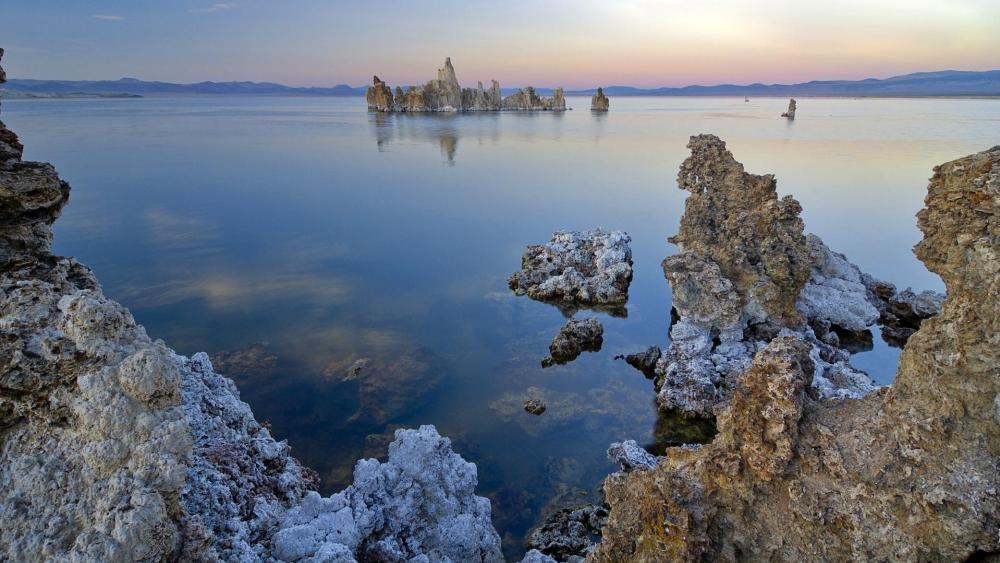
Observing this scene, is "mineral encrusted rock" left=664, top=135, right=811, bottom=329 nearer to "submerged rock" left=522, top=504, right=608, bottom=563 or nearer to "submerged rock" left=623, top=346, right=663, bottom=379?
"submerged rock" left=623, top=346, right=663, bottom=379

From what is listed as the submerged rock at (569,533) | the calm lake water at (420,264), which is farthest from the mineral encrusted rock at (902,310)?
the submerged rock at (569,533)

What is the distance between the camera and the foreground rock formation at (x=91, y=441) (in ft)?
12.0

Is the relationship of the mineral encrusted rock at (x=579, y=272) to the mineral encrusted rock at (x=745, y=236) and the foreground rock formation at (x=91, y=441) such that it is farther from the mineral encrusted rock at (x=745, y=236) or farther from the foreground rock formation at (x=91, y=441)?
the foreground rock formation at (x=91, y=441)

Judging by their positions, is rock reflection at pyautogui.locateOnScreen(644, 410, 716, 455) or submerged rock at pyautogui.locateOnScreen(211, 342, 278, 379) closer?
rock reflection at pyautogui.locateOnScreen(644, 410, 716, 455)

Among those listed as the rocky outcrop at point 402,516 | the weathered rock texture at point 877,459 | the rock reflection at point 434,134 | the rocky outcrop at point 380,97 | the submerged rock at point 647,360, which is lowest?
the submerged rock at point 647,360

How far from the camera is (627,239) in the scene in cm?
2017

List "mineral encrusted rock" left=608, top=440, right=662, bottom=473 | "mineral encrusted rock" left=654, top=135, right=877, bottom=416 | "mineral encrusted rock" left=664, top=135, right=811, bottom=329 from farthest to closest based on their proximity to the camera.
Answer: "mineral encrusted rock" left=664, top=135, right=811, bottom=329 → "mineral encrusted rock" left=654, top=135, right=877, bottom=416 → "mineral encrusted rock" left=608, top=440, right=662, bottom=473

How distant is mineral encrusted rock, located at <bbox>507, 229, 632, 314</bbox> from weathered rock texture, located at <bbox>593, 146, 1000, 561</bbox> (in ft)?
Result: 37.2

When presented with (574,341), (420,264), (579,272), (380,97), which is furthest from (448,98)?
(574,341)

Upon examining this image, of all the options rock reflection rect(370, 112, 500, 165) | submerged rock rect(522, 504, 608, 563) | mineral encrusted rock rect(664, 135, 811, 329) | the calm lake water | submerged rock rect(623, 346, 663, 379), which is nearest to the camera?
submerged rock rect(522, 504, 608, 563)

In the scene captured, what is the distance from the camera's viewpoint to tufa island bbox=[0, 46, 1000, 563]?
12.5 ft

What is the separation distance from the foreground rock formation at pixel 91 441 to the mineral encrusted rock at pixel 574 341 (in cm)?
860

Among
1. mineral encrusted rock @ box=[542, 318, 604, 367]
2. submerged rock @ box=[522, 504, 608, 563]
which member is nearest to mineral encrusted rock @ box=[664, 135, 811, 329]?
mineral encrusted rock @ box=[542, 318, 604, 367]

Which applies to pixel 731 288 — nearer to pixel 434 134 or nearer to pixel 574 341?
pixel 574 341
